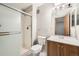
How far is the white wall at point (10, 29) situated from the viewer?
122 cm

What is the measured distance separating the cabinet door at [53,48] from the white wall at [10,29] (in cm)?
54

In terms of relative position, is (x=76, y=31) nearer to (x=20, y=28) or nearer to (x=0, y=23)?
(x=20, y=28)

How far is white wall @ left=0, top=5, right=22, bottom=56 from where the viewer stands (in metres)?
1.22

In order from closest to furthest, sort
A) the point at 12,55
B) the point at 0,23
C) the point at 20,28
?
the point at 0,23
the point at 12,55
the point at 20,28

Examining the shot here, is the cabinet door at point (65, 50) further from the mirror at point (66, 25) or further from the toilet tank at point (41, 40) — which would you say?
the toilet tank at point (41, 40)

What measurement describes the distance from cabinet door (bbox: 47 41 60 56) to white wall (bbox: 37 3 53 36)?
208 mm

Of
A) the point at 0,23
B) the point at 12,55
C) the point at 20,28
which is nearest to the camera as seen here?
the point at 0,23

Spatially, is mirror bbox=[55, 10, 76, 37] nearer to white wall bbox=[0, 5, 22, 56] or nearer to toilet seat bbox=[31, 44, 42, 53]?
toilet seat bbox=[31, 44, 42, 53]

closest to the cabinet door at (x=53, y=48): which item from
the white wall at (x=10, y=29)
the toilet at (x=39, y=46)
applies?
the toilet at (x=39, y=46)

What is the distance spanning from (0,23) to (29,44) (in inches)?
23.0

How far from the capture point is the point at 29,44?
1416 millimetres

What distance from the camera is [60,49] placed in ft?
4.42

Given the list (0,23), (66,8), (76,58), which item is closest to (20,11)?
(0,23)

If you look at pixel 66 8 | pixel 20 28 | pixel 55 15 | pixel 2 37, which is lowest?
pixel 2 37
